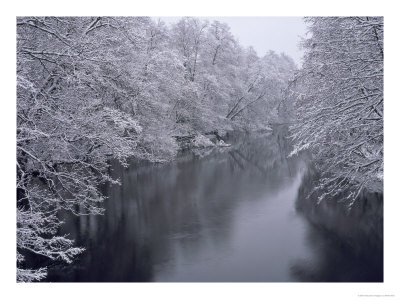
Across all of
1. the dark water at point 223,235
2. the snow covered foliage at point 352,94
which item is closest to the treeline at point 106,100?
the dark water at point 223,235

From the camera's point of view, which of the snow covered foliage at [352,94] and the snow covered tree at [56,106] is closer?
the snow covered tree at [56,106]

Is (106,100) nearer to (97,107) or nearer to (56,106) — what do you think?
(97,107)

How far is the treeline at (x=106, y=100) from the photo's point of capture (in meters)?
7.81

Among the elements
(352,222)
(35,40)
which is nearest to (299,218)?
(352,222)

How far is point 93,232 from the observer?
1065cm

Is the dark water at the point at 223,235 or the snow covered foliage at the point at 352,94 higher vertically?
the snow covered foliage at the point at 352,94

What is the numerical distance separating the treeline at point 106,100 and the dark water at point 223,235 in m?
0.80

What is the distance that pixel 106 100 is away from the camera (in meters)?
12.3

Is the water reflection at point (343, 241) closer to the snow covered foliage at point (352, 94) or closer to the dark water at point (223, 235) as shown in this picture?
the dark water at point (223, 235)

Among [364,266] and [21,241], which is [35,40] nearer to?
[21,241]

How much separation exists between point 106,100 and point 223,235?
19.1ft

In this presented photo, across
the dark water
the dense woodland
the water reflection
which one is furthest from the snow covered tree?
the water reflection

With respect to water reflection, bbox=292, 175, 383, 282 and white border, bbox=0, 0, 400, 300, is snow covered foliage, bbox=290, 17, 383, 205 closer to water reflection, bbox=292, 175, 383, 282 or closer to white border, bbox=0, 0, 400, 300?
white border, bbox=0, 0, 400, 300

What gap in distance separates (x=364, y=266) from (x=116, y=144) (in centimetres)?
646
